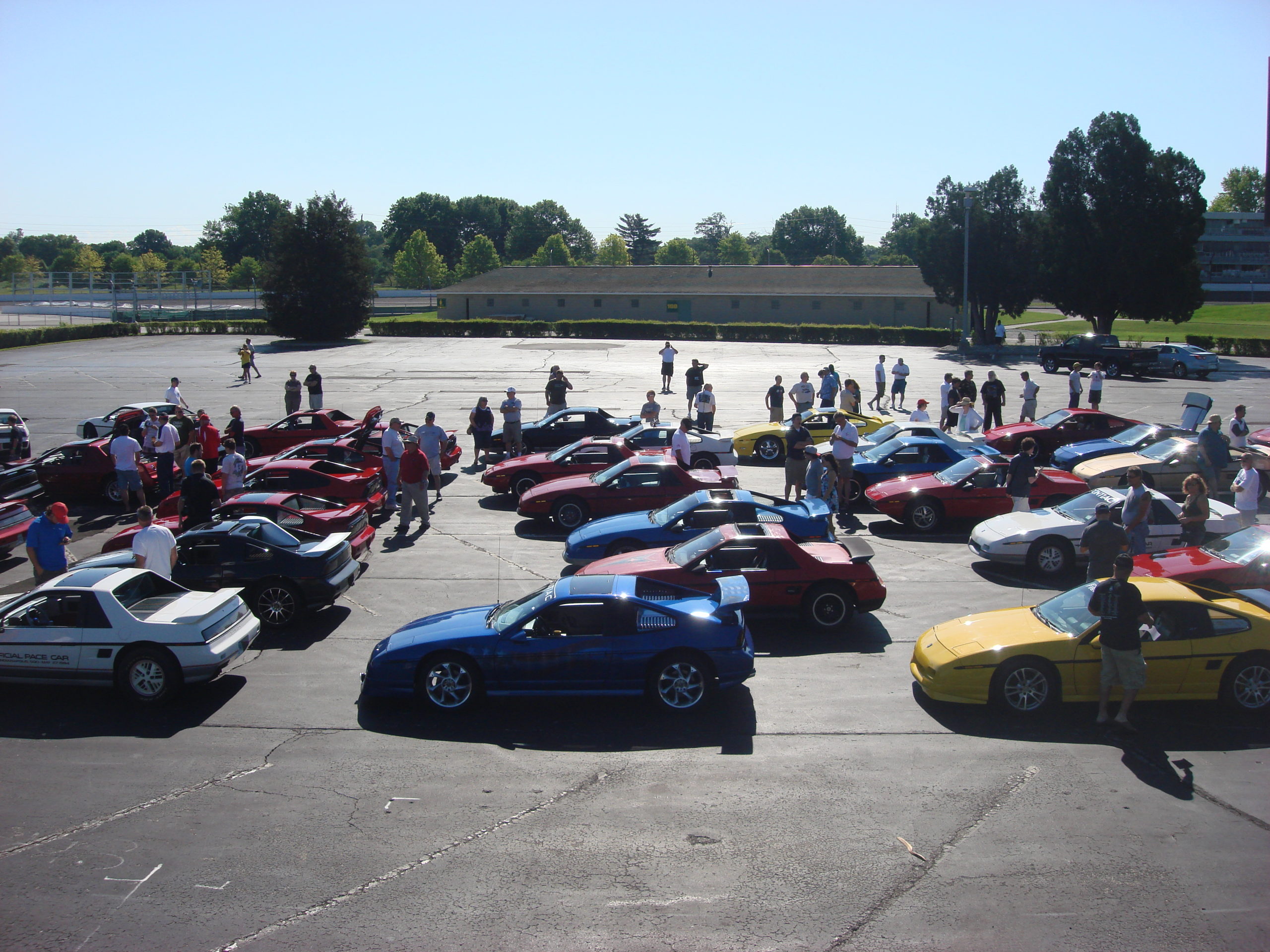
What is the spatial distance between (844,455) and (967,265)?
38.2 meters

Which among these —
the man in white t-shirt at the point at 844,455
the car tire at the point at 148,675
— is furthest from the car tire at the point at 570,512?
the car tire at the point at 148,675

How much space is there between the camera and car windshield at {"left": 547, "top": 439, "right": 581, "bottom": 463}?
A: 1773cm

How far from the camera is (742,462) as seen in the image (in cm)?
2184

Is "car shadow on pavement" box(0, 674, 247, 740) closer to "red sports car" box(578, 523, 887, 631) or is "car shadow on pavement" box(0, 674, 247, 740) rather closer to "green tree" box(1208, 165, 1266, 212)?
"red sports car" box(578, 523, 887, 631)

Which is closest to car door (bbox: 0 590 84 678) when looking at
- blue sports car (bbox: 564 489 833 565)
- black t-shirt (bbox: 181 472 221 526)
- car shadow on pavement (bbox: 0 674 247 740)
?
car shadow on pavement (bbox: 0 674 247 740)

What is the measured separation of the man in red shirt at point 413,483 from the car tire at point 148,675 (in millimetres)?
6666

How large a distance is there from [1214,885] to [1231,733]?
9.41 ft

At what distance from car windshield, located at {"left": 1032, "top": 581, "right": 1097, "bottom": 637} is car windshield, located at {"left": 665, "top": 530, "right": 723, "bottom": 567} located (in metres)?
3.57

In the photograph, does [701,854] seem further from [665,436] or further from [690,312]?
[690,312]

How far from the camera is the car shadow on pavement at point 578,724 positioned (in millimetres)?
8273

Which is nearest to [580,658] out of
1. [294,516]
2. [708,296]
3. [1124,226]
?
[294,516]

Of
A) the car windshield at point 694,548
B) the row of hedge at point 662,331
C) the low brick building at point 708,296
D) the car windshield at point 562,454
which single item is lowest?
the car windshield at point 694,548

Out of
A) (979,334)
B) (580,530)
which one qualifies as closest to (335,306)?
(979,334)

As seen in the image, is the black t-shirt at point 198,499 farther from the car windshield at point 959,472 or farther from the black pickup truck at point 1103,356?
the black pickup truck at point 1103,356
